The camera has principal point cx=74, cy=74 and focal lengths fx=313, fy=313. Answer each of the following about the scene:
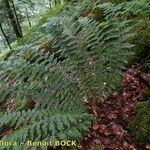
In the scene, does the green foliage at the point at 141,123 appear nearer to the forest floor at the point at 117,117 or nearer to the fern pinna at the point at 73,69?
the forest floor at the point at 117,117

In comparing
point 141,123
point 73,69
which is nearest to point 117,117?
point 141,123

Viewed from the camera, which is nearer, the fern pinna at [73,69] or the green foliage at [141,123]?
the green foliage at [141,123]

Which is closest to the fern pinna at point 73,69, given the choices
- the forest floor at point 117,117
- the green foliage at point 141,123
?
the forest floor at point 117,117

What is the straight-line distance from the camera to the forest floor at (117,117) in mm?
3537

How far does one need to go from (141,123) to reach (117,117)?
1.14 feet

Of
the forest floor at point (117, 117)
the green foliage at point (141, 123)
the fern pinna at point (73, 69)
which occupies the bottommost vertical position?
the forest floor at point (117, 117)

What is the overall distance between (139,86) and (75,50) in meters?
1.04

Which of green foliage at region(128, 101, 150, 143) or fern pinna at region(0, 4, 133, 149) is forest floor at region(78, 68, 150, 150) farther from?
fern pinna at region(0, 4, 133, 149)

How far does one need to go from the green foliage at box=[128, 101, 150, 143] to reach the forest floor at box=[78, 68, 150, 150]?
0.07m

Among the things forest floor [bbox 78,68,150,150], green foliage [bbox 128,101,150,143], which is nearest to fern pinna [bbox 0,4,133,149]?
forest floor [bbox 78,68,150,150]

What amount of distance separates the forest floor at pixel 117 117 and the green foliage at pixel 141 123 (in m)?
0.07

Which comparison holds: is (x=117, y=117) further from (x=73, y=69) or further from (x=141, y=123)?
(x=73, y=69)

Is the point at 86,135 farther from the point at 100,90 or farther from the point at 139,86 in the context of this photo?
the point at 139,86

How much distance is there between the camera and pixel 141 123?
11.9ft
